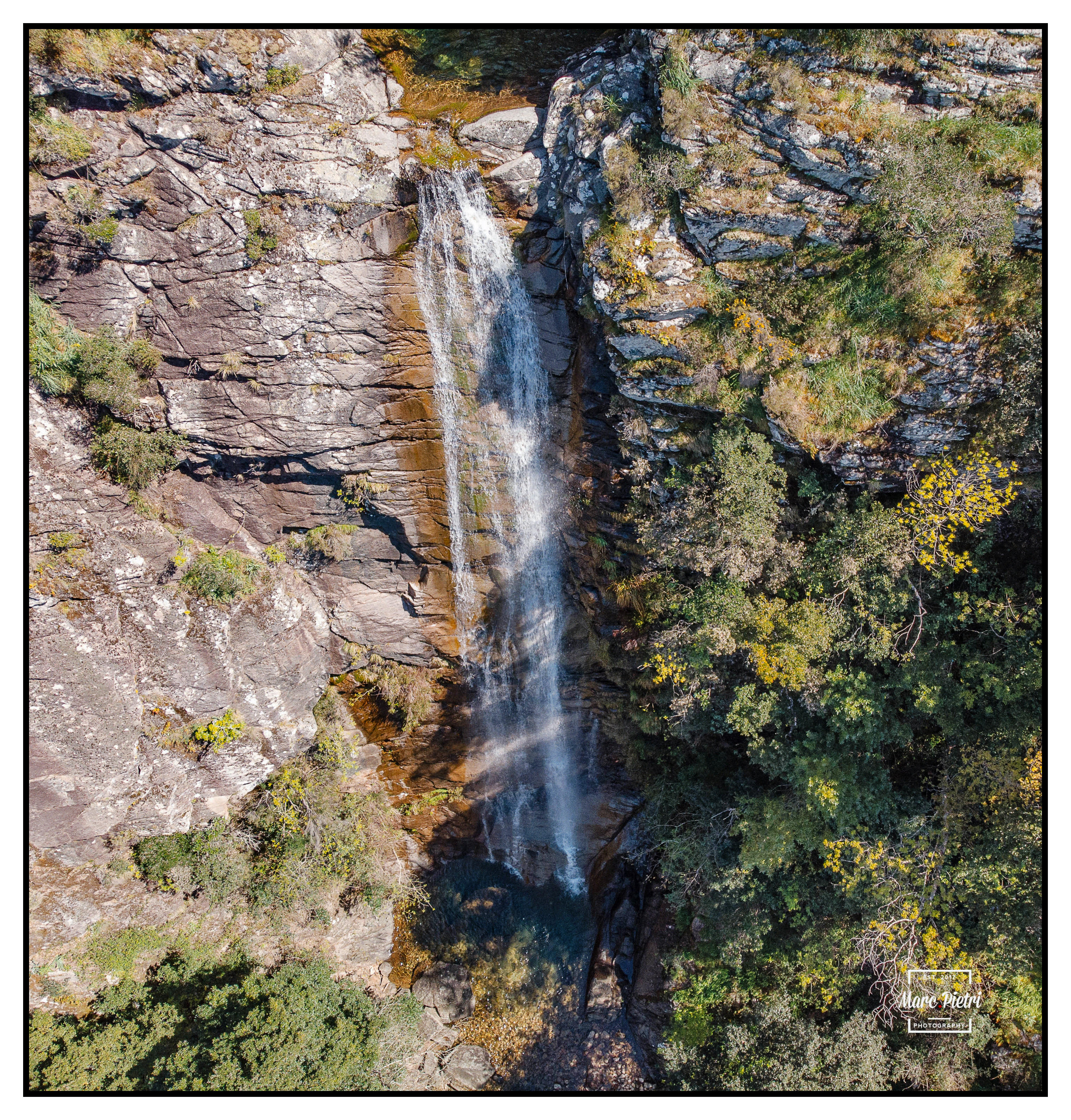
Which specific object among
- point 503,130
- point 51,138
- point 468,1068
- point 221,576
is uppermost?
point 503,130

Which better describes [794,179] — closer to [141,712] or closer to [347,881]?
[141,712]

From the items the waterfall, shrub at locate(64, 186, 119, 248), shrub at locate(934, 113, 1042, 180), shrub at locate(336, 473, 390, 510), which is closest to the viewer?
shrub at locate(934, 113, 1042, 180)

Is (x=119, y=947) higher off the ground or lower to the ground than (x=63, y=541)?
lower

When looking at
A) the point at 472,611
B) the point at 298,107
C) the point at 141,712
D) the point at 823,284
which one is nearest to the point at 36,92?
the point at 298,107

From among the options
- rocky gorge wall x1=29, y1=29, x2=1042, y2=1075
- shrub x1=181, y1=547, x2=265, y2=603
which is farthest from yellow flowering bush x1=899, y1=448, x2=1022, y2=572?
shrub x1=181, y1=547, x2=265, y2=603

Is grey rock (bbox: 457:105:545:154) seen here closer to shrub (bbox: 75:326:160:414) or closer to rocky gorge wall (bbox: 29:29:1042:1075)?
rocky gorge wall (bbox: 29:29:1042:1075)

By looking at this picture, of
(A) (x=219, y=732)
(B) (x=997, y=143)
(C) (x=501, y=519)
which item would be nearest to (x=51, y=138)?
(C) (x=501, y=519)

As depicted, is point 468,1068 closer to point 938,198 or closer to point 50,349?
point 50,349
